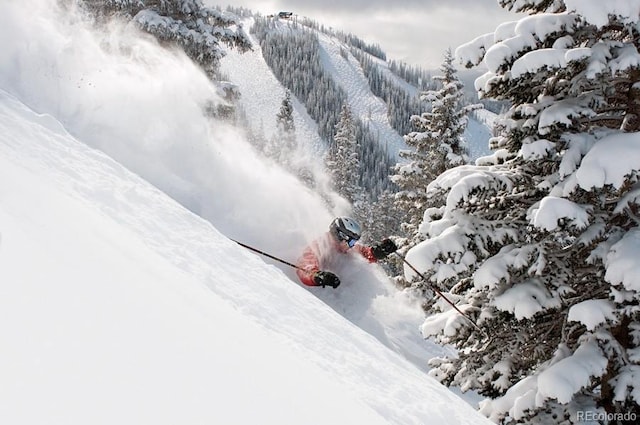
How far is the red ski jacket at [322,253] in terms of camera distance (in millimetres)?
9156

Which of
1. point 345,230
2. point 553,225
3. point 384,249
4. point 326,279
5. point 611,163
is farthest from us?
point 384,249

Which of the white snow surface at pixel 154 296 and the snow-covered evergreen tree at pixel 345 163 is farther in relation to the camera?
the snow-covered evergreen tree at pixel 345 163

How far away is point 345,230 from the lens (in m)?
9.36

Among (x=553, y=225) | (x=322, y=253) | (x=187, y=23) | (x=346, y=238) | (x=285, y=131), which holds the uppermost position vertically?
(x=285, y=131)

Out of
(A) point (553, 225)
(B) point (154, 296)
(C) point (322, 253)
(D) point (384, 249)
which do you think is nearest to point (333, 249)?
(C) point (322, 253)

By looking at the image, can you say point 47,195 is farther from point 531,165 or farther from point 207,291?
point 531,165

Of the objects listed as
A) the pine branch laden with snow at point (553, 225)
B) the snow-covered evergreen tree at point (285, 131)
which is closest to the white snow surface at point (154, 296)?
the pine branch laden with snow at point (553, 225)

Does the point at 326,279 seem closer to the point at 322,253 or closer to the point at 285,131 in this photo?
the point at 322,253

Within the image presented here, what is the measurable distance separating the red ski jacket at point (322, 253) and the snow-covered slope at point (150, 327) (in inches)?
128

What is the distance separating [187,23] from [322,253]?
11226 mm

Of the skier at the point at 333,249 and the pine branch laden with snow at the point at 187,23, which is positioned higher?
the pine branch laden with snow at the point at 187,23

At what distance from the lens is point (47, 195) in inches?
168

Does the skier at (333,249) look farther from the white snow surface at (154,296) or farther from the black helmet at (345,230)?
the white snow surface at (154,296)

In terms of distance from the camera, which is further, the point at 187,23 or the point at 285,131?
the point at 285,131
